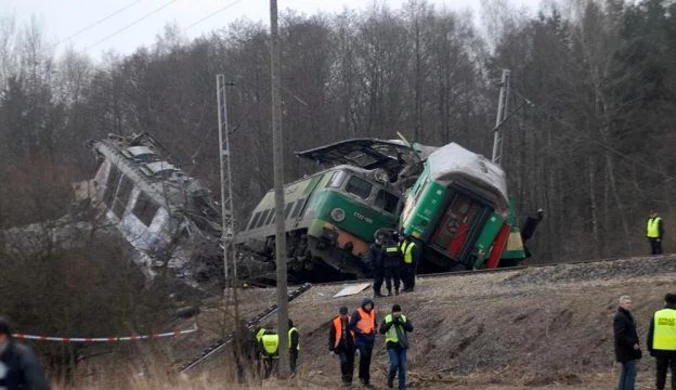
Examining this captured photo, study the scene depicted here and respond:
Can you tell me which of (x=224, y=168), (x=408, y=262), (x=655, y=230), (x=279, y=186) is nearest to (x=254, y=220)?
(x=224, y=168)

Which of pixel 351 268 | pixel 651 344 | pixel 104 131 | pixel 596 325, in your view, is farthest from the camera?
pixel 104 131

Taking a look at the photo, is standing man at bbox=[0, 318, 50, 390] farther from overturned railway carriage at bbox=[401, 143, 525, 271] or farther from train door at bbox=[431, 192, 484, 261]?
train door at bbox=[431, 192, 484, 261]

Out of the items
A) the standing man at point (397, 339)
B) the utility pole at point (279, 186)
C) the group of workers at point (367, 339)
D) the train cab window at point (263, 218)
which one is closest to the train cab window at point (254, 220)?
the train cab window at point (263, 218)

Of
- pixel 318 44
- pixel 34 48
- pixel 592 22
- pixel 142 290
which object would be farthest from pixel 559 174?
pixel 142 290

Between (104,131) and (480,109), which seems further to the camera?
(480,109)

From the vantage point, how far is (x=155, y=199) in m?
33.2

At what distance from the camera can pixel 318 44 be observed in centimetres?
6912

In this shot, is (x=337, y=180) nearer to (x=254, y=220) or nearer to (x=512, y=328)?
(x=254, y=220)

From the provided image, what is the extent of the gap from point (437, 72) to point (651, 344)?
56931 mm

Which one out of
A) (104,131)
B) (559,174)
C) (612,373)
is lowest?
(612,373)

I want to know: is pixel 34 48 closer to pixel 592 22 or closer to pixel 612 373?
pixel 592 22

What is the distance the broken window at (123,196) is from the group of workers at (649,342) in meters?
21.8

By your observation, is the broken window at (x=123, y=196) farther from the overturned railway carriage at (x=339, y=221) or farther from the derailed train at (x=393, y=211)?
the overturned railway carriage at (x=339, y=221)

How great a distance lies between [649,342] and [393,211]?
712 inches
